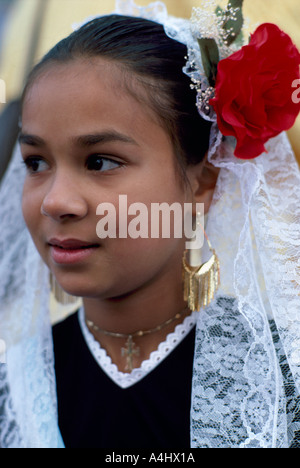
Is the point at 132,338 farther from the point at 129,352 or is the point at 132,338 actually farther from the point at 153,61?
the point at 153,61

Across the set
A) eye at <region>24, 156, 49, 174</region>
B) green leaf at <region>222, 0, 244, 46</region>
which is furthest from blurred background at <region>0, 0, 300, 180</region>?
eye at <region>24, 156, 49, 174</region>

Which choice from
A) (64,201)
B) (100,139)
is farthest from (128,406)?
(100,139)

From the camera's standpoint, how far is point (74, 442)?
112 cm

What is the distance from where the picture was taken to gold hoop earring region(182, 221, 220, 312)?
109 cm

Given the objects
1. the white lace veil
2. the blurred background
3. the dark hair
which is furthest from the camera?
the blurred background

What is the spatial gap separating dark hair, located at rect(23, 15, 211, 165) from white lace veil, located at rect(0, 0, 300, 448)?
0.05 meters

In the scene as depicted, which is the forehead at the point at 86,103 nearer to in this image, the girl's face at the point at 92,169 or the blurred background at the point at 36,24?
the girl's face at the point at 92,169

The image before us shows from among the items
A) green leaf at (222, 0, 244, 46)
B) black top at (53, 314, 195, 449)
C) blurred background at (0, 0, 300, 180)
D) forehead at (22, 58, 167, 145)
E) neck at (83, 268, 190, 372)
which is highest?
blurred background at (0, 0, 300, 180)

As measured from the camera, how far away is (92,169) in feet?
3.37

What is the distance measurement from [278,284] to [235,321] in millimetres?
138

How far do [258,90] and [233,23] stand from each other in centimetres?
20

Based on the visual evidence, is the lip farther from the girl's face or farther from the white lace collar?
the white lace collar

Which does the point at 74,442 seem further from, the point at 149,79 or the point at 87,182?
the point at 149,79

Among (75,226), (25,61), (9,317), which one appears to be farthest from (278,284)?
(25,61)
